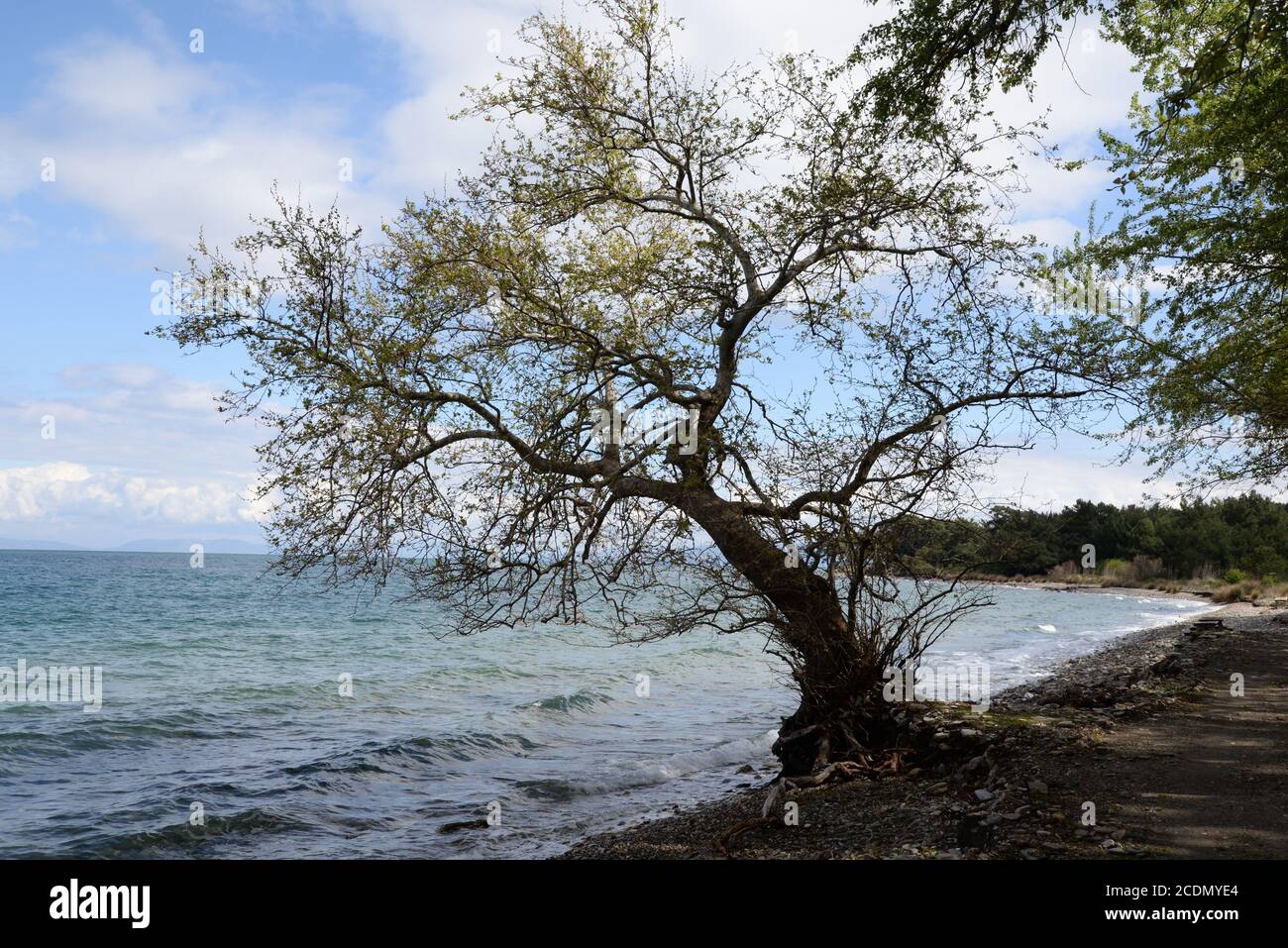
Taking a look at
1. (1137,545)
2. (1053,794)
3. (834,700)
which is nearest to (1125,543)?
(1137,545)

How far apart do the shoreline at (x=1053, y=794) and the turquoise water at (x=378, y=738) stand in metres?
2.39

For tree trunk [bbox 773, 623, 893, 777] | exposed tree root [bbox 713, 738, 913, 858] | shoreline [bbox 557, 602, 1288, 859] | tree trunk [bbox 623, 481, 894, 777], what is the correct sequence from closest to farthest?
shoreline [bbox 557, 602, 1288, 859]
exposed tree root [bbox 713, 738, 913, 858]
tree trunk [bbox 623, 481, 894, 777]
tree trunk [bbox 773, 623, 893, 777]

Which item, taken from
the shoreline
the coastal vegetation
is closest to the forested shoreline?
the coastal vegetation

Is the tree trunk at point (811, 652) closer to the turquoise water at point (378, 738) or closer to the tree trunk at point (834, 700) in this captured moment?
the tree trunk at point (834, 700)

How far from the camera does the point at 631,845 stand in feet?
29.8

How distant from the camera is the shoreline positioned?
6.89m

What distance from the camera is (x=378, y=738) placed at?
54.3 ft

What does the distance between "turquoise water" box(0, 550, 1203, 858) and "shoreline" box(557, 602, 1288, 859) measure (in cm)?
239

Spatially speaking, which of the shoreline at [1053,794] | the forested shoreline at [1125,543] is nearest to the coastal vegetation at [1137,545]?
the forested shoreline at [1125,543]

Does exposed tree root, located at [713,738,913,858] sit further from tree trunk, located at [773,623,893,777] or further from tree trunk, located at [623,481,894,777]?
tree trunk, located at [773,623,893,777]

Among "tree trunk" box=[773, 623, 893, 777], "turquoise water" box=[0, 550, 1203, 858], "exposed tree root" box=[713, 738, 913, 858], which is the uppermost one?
"tree trunk" box=[773, 623, 893, 777]

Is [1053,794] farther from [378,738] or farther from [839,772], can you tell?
[378,738]

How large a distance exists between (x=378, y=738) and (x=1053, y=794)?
1231cm
